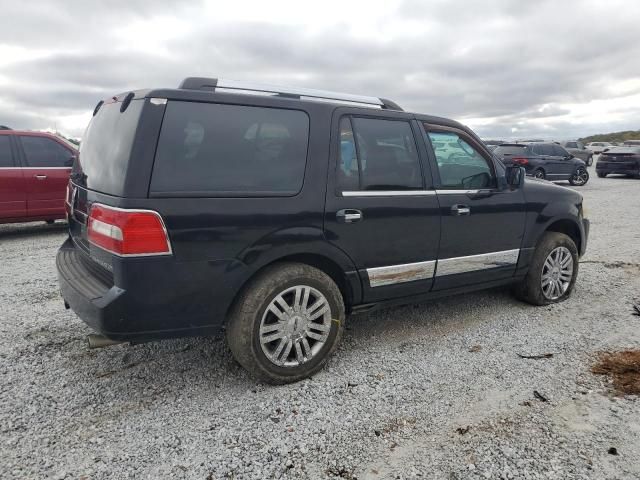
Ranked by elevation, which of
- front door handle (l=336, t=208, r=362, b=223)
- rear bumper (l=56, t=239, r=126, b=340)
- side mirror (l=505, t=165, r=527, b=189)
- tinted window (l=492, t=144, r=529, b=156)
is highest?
tinted window (l=492, t=144, r=529, b=156)

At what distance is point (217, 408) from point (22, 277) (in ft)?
12.9

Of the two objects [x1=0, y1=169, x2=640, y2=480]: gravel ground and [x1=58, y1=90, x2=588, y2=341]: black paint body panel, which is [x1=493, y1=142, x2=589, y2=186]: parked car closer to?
[x1=0, y1=169, x2=640, y2=480]: gravel ground

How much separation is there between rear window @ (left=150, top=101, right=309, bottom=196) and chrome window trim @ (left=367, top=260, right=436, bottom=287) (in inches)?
35.3

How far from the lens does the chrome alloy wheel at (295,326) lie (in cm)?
296

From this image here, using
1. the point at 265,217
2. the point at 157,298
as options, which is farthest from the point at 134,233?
the point at 265,217

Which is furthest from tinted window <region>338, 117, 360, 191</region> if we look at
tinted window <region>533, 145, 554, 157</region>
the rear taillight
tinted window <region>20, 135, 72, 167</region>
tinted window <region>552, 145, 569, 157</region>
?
tinted window <region>552, 145, 569, 157</region>

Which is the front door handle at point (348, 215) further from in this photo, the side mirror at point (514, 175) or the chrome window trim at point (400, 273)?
the side mirror at point (514, 175)

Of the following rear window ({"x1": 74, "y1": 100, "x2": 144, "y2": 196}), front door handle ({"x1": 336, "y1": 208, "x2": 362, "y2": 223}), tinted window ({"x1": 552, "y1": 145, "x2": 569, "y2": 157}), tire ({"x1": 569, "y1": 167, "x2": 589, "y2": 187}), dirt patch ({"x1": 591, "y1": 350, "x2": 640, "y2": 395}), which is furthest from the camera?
tire ({"x1": 569, "y1": 167, "x2": 589, "y2": 187})

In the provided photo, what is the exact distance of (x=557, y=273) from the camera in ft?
15.0

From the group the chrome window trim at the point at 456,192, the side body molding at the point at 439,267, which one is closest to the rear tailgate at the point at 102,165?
the side body molding at the point at 439,267

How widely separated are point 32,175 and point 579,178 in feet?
60.5

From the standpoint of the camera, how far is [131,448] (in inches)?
95.0

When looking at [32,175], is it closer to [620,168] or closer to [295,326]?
[295,326]

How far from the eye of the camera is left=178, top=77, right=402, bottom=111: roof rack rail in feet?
9.52
